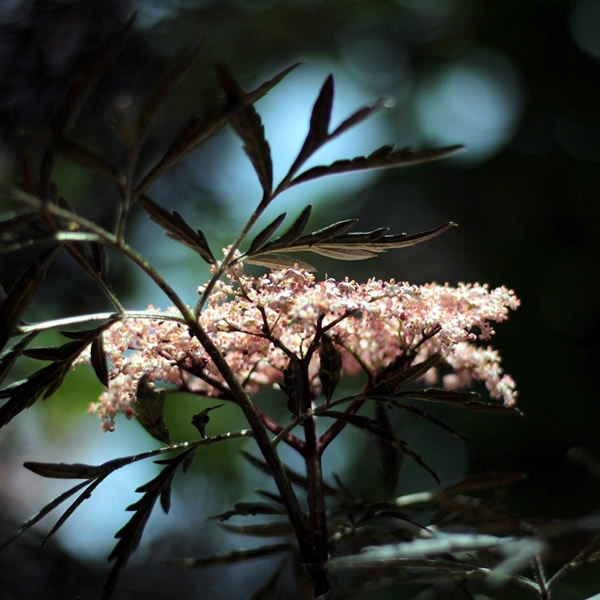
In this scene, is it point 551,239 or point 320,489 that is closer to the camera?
point 320,489

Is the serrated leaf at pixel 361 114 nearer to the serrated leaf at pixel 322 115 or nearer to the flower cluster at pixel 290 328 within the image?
the serrated leaf at pixel 322 115

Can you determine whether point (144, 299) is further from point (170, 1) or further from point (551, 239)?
point (551, 239)

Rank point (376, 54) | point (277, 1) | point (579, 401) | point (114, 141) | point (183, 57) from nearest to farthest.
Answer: point (183, 57) < point (114, 141) < point (579, 401) < point (277, 1) < point (376, 54)

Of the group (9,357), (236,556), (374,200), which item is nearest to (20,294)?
(9,357)

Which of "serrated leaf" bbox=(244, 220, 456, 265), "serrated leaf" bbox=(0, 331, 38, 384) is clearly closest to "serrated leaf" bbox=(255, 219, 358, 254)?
"serrated leaf" bbox=(244, 220, 456, 265)

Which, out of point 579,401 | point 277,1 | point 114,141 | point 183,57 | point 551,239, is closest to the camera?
point 183,57

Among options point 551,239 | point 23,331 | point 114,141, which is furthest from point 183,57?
point 551,239

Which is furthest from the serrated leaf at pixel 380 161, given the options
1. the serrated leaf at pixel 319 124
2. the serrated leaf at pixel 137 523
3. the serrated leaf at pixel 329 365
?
the serrated leaf at pixel 137 523
